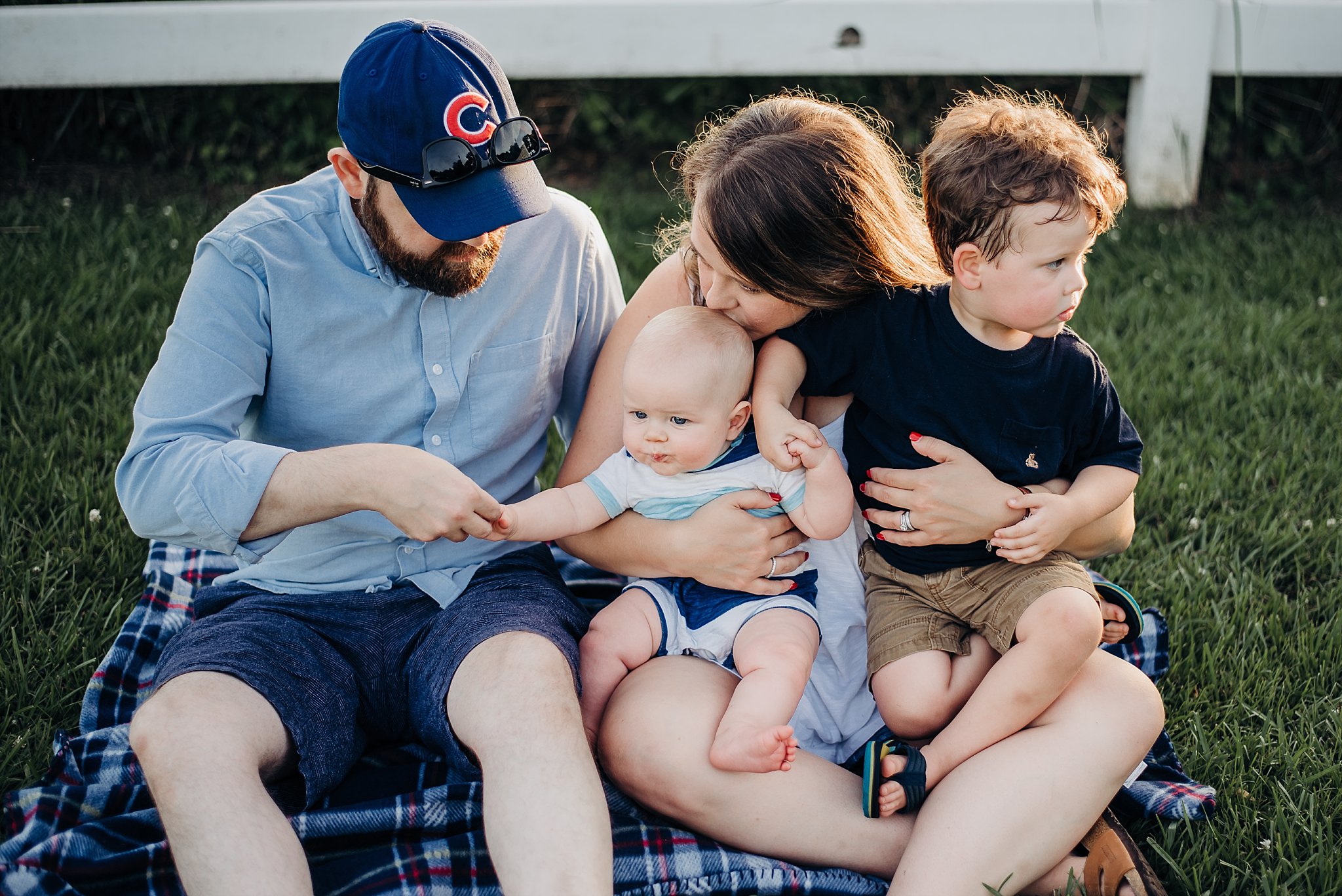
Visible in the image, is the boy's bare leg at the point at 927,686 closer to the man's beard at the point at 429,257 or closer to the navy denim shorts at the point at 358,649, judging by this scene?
the navy denim shorts at the point at 358,649

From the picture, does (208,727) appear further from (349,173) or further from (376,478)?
(349,173)

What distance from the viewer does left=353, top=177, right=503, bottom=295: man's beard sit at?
7.06 ft

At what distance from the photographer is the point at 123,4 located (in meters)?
4.81

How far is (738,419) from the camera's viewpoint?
2.23 m

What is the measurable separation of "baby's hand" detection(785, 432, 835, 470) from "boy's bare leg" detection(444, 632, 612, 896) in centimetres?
57

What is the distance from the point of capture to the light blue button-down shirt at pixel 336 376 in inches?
78.8

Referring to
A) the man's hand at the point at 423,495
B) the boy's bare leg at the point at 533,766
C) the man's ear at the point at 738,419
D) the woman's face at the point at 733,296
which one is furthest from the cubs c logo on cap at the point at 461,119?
the boy's bare leg at the point at 533,766

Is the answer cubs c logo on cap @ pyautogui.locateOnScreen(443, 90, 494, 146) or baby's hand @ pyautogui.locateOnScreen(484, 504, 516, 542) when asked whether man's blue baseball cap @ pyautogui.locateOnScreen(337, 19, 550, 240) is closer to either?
cubs c logo on cap @ pyautogui.locateOnScreen(443, 90, 494, 146)

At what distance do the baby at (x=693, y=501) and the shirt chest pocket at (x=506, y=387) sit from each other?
21cm

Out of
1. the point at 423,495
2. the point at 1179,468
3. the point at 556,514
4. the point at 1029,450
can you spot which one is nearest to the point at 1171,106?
the point at 1179,468

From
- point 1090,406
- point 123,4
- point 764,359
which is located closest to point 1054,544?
point 1090,406

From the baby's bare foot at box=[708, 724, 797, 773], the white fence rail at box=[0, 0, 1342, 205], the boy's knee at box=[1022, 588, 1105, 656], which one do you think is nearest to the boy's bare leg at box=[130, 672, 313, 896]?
the baby's bare foot at box=[708, 724, 797, 773]

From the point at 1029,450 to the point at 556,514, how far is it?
92 cm

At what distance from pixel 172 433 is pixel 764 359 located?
110 centimetres
